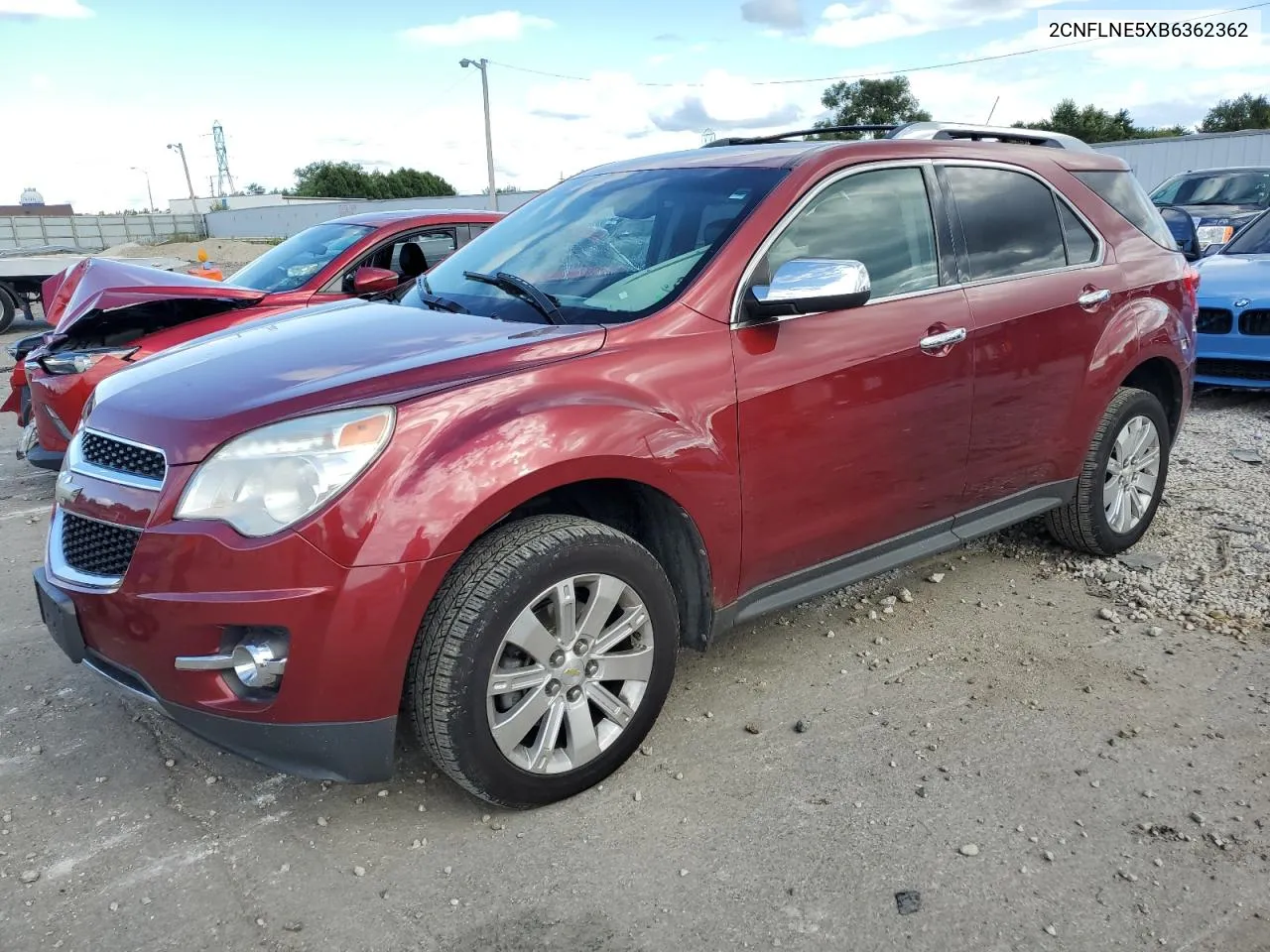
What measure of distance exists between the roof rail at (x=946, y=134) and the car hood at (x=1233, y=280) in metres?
3.69

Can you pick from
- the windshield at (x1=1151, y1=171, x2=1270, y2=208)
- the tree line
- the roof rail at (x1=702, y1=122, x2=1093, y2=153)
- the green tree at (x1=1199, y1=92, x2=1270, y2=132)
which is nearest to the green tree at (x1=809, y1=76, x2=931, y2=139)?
the tree line

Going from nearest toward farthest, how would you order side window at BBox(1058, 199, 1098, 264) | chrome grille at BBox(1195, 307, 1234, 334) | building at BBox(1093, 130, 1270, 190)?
side window at BBox(1058, 199, 1098, 264) → chrome grille at BBox(1195, 307, 1234, 334) → building at BBox(1093, 130, 1270, 190)

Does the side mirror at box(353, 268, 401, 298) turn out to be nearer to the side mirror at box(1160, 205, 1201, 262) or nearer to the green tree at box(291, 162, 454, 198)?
the side mirror at box(1160, 205, 1201, 262)

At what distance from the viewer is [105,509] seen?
2.54 meters

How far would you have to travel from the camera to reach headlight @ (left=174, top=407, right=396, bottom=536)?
232 centimetres

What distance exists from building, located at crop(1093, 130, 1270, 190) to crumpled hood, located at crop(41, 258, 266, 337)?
23875mm

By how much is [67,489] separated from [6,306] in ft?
46.0

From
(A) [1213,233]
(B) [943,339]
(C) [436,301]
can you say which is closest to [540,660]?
(C) [436,301]

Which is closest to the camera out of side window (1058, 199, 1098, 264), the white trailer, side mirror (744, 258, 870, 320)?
side mirror (744, 258, 870, 320)

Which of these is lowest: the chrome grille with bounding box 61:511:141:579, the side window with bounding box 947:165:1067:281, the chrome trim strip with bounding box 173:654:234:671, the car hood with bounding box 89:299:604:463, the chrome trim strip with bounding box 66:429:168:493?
the chrome trim strip with bounding box 173:654:234:671

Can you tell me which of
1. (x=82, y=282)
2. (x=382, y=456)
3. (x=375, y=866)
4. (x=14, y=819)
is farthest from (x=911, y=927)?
(x=82, y=282)

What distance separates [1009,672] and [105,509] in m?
2.93

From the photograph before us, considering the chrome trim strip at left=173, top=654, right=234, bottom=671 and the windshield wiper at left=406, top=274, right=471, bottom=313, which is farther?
the windshield wiper at left=406, top=274, right=471, bottom=313

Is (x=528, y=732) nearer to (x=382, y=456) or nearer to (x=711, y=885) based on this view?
(x=711, y=885)
